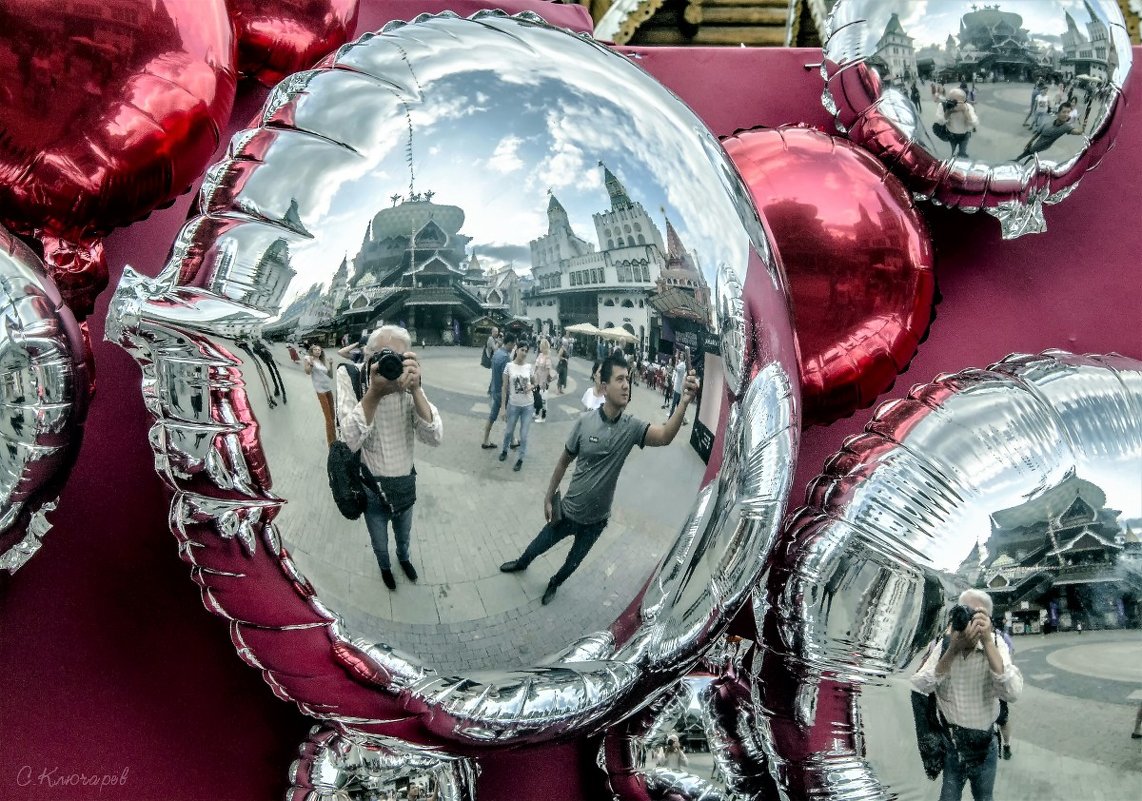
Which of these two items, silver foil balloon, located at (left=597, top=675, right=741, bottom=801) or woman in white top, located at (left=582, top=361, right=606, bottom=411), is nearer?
woman in white top, located at (left=582, top=361, right=606, bottom=411)

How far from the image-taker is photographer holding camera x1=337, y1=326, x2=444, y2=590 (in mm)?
489

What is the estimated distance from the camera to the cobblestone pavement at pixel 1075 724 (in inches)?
22.7

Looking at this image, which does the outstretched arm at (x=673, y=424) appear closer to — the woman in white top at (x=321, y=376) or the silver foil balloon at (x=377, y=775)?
the woman in white top at (x=321, y=376)

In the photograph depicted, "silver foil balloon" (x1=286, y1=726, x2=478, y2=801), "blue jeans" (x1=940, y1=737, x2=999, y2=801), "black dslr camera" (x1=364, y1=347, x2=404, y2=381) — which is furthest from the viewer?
"silver foil balloon" (x1=286, y1=726, x2=478, y2=801)

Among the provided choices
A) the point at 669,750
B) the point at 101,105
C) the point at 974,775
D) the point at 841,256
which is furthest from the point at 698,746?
the point at 101,105

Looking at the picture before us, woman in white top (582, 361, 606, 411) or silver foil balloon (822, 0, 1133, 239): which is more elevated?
silver foil balloon (822, 0, 1133, 239)

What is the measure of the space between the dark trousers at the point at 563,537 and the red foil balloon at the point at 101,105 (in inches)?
17.0

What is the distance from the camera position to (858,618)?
60 cm

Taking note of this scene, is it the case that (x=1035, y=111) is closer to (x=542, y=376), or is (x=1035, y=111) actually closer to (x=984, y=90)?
(x=984, y=90)

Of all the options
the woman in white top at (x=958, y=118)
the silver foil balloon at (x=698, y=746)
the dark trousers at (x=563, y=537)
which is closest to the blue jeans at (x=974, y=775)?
the silver foil balloon at (x=698, y=746)

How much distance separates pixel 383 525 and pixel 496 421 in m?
0.10

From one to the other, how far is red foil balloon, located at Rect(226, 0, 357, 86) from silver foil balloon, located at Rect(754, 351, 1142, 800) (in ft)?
2.03

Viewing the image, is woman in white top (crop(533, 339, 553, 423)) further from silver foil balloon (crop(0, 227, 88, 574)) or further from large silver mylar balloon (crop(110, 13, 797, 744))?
silver foil balloon (crop(0, 227, 88, 574))

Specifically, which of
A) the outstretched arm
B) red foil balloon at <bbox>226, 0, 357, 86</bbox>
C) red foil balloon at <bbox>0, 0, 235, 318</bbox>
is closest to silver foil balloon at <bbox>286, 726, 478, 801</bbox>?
the outstretched arm
